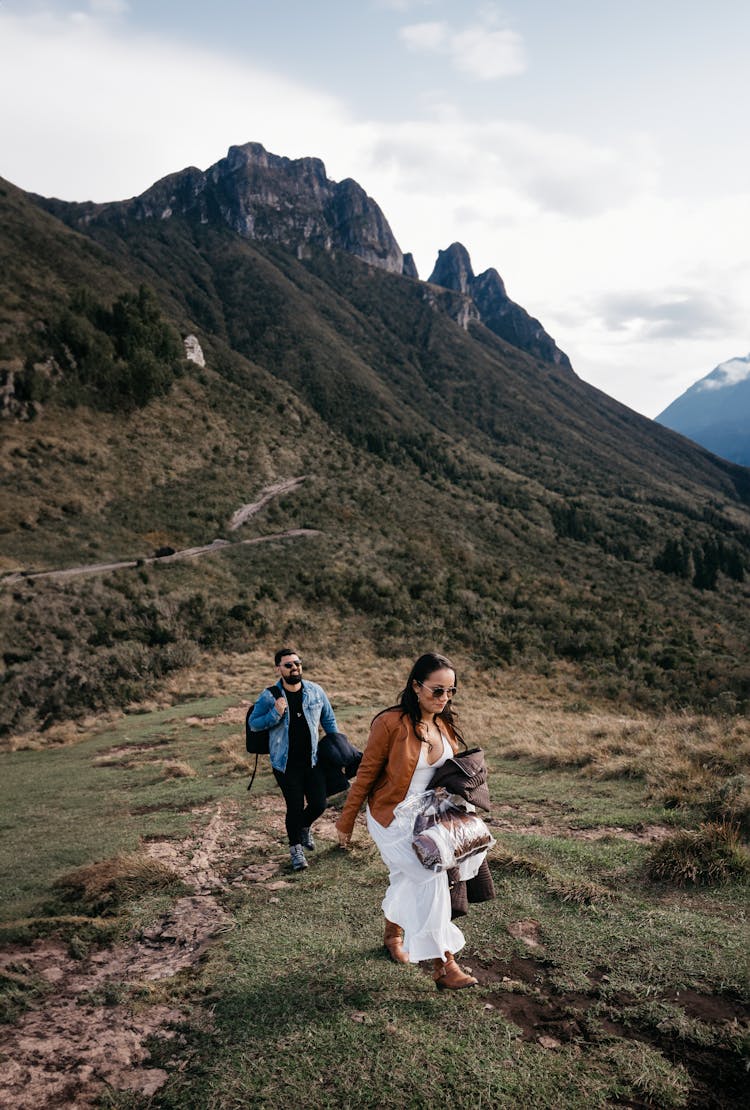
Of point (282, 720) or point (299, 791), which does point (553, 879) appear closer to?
point (299, 791)

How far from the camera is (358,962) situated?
3.97 meters

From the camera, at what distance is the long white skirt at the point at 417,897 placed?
11.5 ft

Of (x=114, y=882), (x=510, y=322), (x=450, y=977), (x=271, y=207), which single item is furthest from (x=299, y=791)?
(x=510, y=322)

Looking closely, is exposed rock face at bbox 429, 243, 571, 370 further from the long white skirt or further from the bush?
the long white skirt

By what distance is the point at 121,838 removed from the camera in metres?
7.03

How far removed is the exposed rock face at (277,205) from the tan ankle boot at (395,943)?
15802 centimetres

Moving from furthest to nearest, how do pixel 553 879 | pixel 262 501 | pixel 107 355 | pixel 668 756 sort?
pixel 107 355, pixel 262 501, pixel 668 756, pixel 553 879

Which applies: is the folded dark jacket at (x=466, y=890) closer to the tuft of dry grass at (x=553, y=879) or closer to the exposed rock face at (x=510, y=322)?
the tuft of dry grass at (x=553, y=879)

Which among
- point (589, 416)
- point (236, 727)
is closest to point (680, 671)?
point (236, 727)

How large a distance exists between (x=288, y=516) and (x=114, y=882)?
3670 centimetres

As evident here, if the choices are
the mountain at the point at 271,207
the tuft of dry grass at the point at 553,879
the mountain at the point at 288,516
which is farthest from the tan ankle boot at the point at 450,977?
the mountain at the point at 271,207

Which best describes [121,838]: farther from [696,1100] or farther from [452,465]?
[452,465]

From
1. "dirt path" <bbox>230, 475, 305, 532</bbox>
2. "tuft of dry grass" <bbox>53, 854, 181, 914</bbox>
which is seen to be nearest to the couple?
"tuft of dry grass" <bbox>53, 854, 181, 914</bbox>

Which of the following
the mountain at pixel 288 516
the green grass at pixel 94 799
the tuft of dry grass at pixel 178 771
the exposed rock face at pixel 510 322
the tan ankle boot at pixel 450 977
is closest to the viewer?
the tan ankle boot at pixel 450 977
